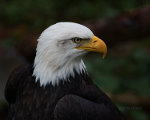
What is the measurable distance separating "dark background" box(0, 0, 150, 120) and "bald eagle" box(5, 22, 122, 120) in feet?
5.63

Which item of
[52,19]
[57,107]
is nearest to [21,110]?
[57,107]

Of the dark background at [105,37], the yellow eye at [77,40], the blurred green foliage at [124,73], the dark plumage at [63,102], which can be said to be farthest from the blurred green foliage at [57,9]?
the yellow eye at [77,40]

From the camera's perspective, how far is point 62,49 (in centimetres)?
368

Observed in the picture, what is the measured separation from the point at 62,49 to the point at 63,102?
49 cm

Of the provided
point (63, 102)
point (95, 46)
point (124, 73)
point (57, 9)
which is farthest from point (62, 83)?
point (57, 9)

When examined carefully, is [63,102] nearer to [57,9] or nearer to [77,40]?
[77,40]

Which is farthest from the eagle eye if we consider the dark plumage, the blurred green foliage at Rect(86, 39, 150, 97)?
the blurred green foliage at Rect(86, 39, 150, 97)

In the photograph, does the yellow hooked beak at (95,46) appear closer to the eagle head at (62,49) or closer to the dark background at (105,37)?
the eagle head at (62,49)

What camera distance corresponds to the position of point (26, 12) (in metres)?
8.32

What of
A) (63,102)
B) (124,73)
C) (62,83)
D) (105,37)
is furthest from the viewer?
(124,73)

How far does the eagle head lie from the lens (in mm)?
3625

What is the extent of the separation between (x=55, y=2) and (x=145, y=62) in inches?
101

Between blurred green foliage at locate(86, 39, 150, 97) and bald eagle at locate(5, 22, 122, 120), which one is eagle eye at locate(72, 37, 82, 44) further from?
blurred green foliage at locate(86, 39, 150, 97)

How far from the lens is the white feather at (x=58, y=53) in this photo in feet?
11.9
